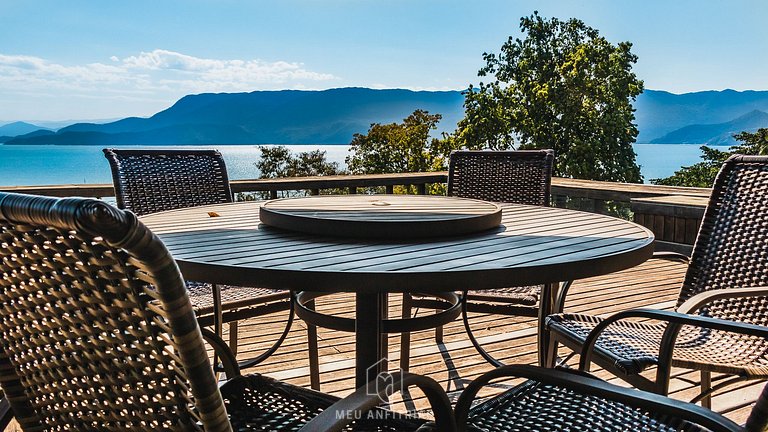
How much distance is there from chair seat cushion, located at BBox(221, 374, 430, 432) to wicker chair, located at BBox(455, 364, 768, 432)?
158 millimetres

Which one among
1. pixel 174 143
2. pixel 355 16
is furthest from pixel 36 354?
pixel 174 143

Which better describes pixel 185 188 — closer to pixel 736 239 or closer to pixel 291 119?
pixel 736 239

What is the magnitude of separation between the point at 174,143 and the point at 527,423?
61.1 metres

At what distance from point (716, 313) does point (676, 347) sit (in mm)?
306

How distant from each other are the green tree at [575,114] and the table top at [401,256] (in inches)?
819

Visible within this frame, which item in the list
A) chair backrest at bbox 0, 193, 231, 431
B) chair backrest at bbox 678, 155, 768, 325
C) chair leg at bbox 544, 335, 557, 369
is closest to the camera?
chair backrest at bbox 0, 193, 231, 431

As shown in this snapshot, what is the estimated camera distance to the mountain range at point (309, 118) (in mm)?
48844

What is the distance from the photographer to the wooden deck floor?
9.11 feet

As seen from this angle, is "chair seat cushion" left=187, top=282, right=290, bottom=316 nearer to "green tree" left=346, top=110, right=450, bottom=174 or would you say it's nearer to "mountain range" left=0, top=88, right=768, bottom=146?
"green tree" left=346, top=110, right=450, bottom=174

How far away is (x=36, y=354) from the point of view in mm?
918

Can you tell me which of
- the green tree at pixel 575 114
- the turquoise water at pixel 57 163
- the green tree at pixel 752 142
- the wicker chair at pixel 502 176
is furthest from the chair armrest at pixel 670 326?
the turquoise water at pixel 57 163

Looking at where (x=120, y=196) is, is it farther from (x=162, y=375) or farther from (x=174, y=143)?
(x=174, y=143)

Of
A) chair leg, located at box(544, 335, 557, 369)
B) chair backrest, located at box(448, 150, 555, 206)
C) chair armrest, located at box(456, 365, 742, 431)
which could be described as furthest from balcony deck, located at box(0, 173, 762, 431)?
chair armrest, located at box(456, 365, 742, 431)

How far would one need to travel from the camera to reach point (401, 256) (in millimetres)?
1526
